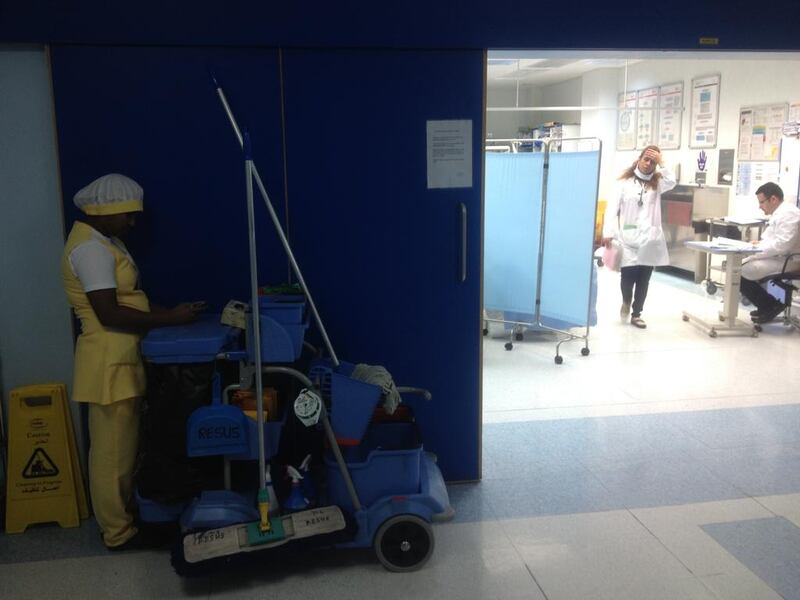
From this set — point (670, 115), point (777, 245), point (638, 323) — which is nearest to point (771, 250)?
point (777, 245)

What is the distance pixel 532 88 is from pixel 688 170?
16.3 ft

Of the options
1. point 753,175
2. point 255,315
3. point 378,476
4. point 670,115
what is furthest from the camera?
point 670,115

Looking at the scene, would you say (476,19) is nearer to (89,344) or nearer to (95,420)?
(89,344)

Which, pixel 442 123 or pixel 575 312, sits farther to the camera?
pixel 575 312

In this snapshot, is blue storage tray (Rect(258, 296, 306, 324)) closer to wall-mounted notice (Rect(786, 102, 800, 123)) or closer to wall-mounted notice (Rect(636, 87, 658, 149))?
wall-mounted notice (Rect(786, 102, 800, 123))

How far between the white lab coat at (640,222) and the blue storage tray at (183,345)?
4.41 meters

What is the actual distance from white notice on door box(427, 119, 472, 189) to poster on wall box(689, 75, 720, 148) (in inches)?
228

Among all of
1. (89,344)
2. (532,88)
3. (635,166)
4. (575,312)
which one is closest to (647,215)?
(635,166)

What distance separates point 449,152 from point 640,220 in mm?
3615

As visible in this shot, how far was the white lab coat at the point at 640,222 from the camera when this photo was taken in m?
5.98

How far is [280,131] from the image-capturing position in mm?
2818

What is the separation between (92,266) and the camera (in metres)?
2.47

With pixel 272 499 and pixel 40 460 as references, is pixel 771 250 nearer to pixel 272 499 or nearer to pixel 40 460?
pixel 272 499

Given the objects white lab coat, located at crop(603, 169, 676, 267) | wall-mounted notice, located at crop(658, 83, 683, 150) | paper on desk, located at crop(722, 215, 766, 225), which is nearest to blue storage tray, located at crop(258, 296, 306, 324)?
white lab coat, located at crop(603, 169, 676, 267)
